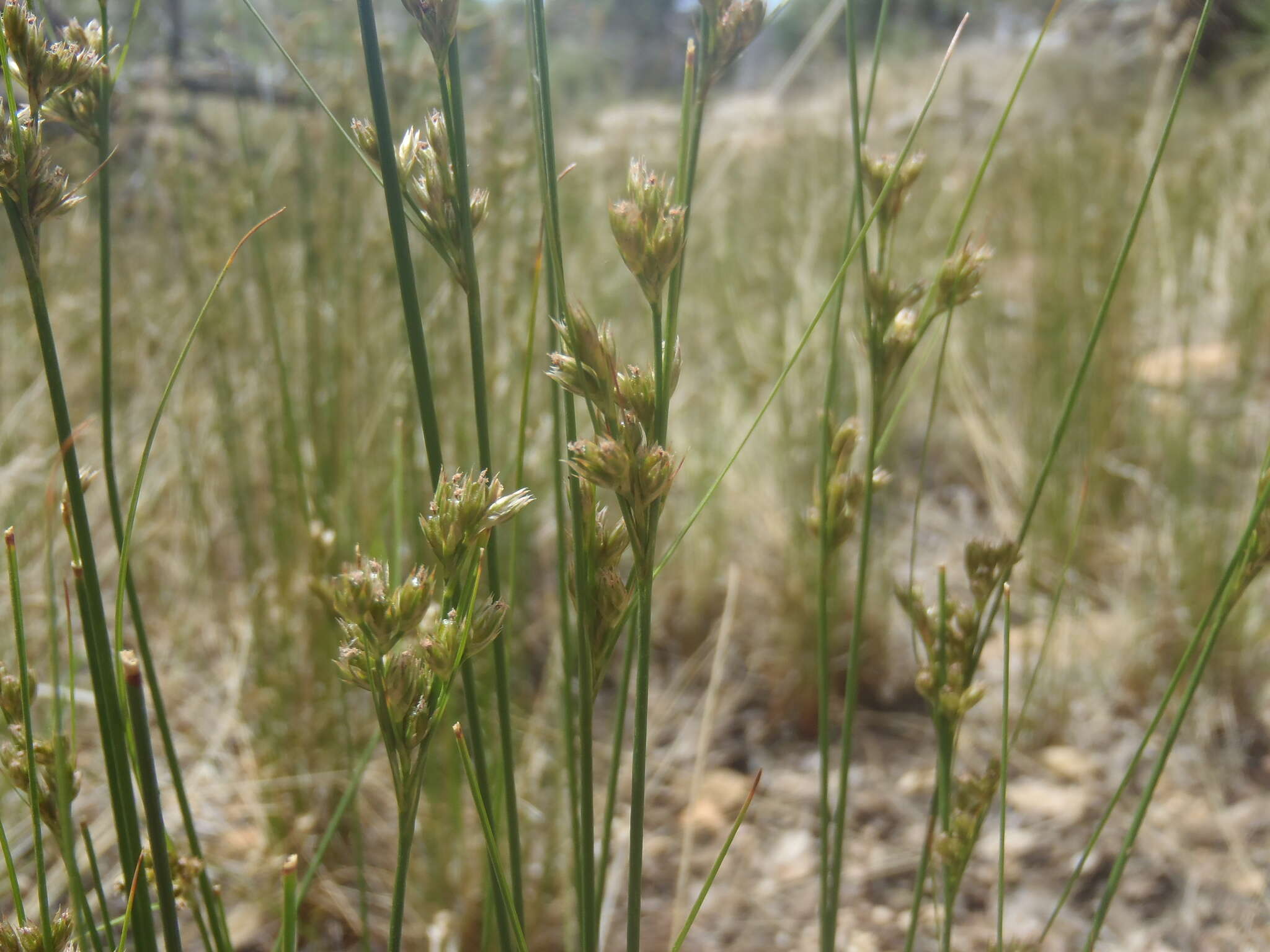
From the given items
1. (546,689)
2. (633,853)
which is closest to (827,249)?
(546,689)

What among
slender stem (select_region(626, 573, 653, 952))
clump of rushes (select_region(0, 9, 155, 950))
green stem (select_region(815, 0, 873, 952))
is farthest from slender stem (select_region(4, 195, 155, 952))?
green stem (select_region(815, 0, 873, 952))

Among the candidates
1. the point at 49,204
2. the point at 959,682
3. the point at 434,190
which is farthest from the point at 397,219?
the point at 959,682

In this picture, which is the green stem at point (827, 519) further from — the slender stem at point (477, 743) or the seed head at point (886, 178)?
the slender stem at point (477, 743)

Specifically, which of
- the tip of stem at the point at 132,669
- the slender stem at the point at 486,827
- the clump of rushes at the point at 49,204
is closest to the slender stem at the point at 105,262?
the clump of rushes at the point at 49,204

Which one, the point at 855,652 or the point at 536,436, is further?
the point at 536,436

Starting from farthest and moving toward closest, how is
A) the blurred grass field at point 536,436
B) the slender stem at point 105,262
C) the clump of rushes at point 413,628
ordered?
the blurred grass field at point 536,436
the slender stem at point 105,262
the clump of rushes at point 413,628

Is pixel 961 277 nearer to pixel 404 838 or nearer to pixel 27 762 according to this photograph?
pixel 404 838
